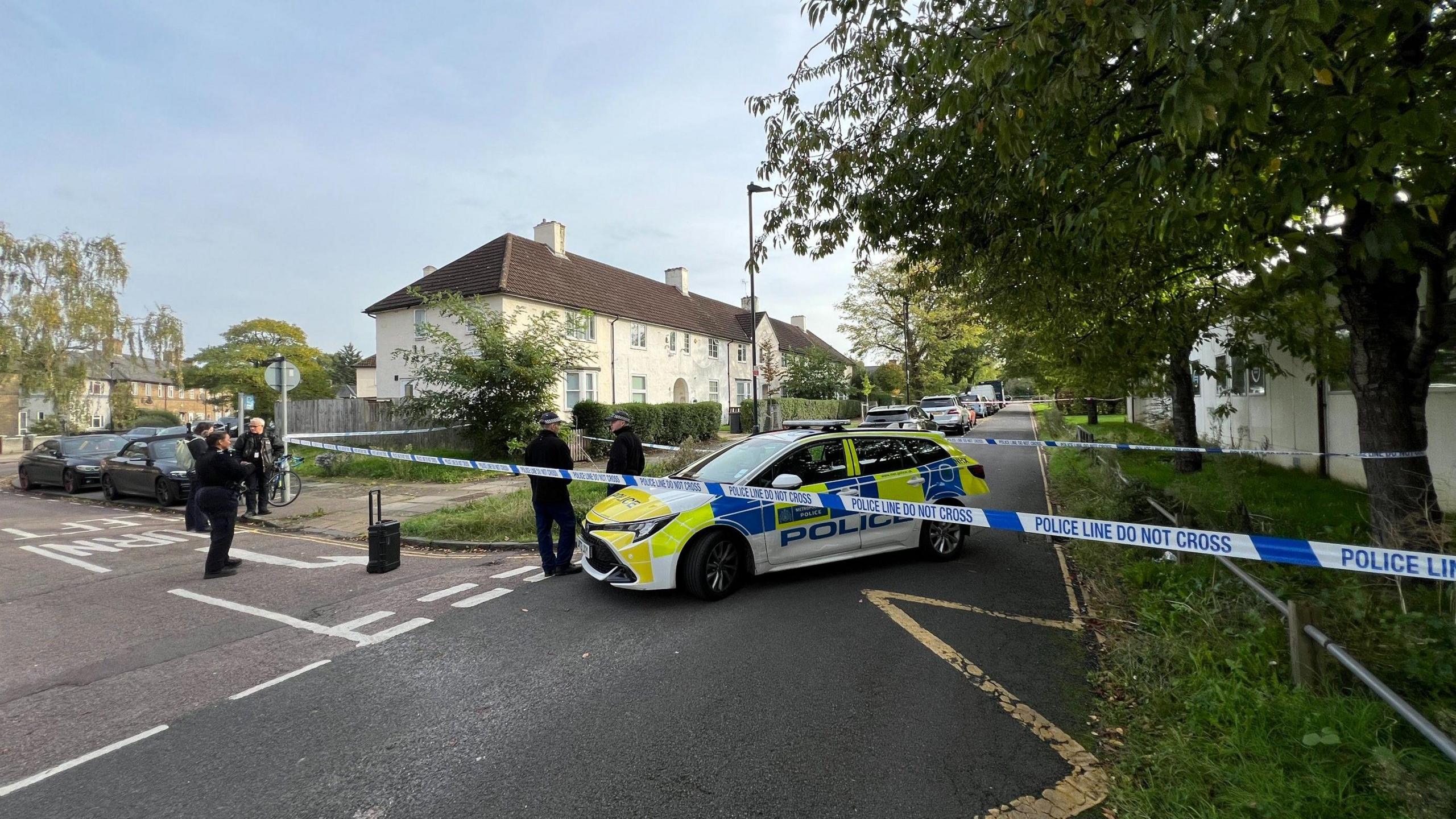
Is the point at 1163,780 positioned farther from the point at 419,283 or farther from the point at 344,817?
the point at 419,283

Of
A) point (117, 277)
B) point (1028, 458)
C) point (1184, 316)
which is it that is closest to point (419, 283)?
point (117, 277)

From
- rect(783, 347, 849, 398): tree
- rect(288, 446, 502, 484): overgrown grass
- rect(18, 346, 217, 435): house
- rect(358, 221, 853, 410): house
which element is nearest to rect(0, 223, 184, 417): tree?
rect(18, 346, 217, 435): house

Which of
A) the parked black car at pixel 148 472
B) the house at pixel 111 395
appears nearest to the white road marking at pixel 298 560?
the parked black car at pixel 148 472

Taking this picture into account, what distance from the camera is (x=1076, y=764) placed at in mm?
3262

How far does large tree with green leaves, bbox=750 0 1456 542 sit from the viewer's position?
11.0ft

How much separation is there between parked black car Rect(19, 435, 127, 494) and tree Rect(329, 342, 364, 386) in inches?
2930

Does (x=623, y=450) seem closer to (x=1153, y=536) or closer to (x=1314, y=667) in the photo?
(x=1153, y=536)

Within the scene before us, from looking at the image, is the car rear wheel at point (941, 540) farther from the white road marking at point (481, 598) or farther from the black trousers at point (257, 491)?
the black trousers at point (257, 491)

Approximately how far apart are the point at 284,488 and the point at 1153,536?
1392cm

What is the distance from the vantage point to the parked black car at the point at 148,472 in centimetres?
1295

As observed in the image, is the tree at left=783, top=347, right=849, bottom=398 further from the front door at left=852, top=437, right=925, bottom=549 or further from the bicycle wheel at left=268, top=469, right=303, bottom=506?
the front door at left=852, top=437, right=925, bottom=549

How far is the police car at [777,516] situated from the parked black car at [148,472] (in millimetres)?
11479

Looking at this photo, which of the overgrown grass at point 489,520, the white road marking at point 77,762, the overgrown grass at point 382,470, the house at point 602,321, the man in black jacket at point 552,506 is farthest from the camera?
the house at point 602,321

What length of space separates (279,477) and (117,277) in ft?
111
